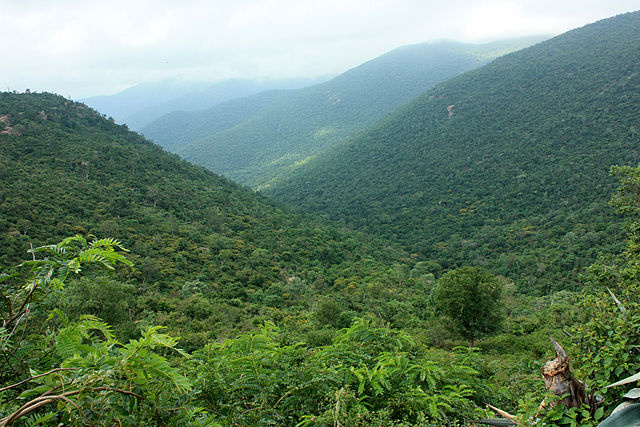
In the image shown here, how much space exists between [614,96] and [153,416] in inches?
2848

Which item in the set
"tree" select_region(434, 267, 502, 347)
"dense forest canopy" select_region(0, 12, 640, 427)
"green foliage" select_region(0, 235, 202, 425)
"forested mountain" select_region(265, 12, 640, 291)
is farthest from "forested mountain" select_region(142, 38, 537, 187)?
"green foliage" select_region(0, 235, 202, 425)

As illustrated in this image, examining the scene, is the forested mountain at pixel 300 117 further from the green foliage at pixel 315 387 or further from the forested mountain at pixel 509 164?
the green foliage at pixel 315 387

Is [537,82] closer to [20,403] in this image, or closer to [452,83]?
[452,83]

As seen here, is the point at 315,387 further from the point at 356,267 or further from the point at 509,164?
the point at 509,164

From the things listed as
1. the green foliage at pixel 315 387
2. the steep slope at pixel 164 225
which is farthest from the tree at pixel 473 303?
the green foliage at pixel 315 387

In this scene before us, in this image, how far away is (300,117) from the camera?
437 ft

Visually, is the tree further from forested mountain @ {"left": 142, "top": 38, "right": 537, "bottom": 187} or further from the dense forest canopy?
forested mountain @ {"left": 142, "top": 38, "right": 537, "bottom": 187}

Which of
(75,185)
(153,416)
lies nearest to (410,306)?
(153,416)

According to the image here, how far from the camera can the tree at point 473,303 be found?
516 inches

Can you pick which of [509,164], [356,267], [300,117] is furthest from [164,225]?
[300,117]

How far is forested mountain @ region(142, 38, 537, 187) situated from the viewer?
107000 mm

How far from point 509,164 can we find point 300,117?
95.2 m

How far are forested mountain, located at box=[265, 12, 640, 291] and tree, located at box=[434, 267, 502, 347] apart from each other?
19.0 m

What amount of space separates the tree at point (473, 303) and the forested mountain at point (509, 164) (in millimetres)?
18960
